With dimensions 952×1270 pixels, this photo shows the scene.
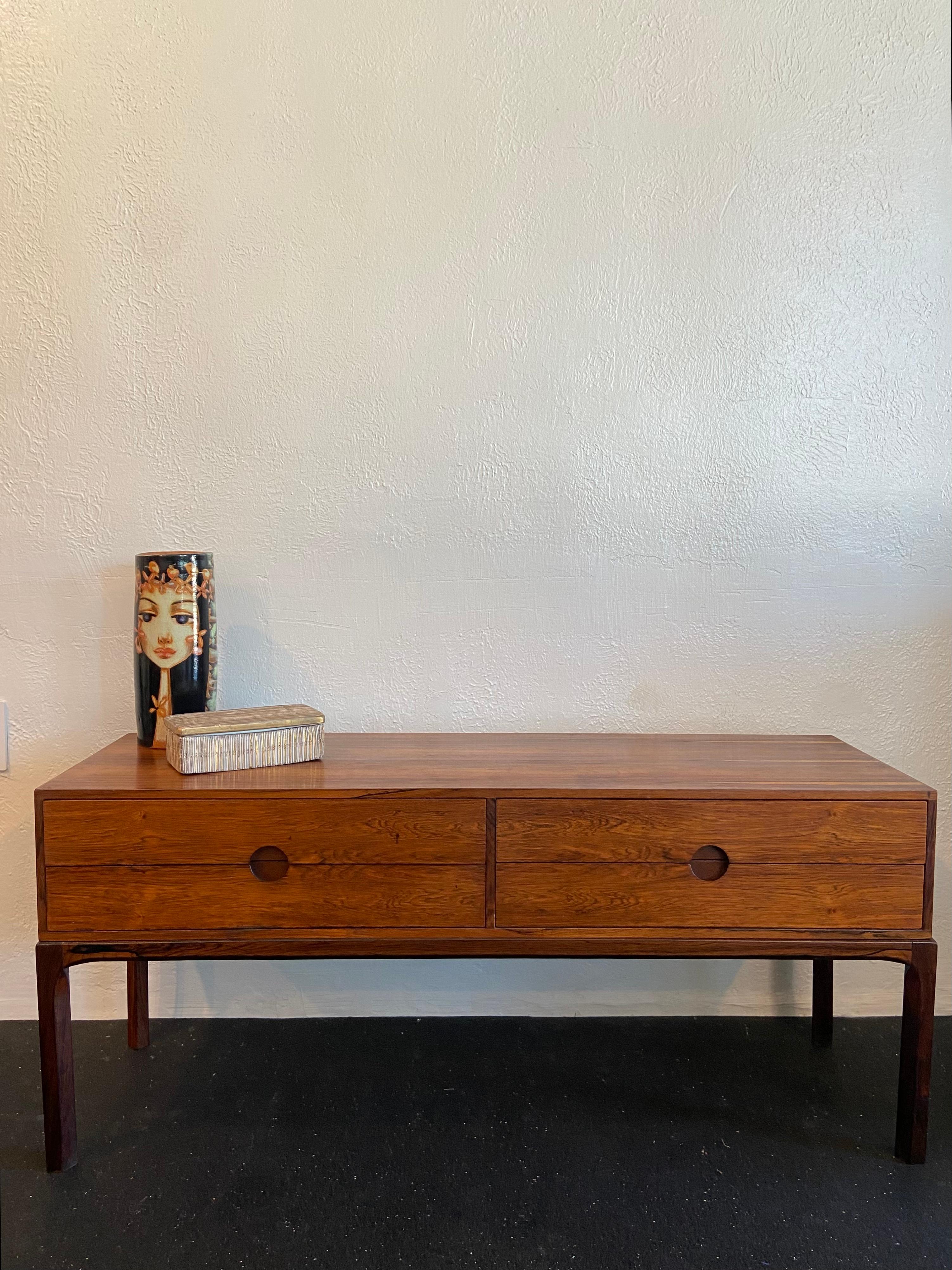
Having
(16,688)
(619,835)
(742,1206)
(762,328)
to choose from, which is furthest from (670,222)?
(742,1206)

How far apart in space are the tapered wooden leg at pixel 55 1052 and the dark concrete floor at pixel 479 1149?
47 mm

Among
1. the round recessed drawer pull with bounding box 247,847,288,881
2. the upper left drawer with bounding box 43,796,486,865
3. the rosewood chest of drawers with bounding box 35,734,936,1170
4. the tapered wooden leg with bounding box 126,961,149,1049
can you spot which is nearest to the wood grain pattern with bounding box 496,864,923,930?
the rosewood chest of drawers with bounding box 35,734,936,1170

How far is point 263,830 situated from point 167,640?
389mm

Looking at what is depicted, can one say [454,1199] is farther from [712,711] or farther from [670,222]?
[670,222]

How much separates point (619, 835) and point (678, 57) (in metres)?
1.38

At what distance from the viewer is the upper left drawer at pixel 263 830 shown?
1182 millimetres

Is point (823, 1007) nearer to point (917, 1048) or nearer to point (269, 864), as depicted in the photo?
point (917, 1048)

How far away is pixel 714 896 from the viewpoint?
1225 millimetres

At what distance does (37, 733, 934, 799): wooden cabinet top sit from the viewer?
1.20m

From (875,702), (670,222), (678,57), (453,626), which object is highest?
(678,57)

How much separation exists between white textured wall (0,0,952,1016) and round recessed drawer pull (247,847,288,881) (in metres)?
0.44

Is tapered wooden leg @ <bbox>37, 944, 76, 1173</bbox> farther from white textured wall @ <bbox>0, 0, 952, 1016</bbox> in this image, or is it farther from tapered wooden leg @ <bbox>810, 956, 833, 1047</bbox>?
tapered wooden leg @ <bbox>810, 956, 833, 1047</bbox>

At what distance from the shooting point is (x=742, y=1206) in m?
1.17

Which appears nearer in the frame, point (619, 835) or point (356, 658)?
point (619, 835)
